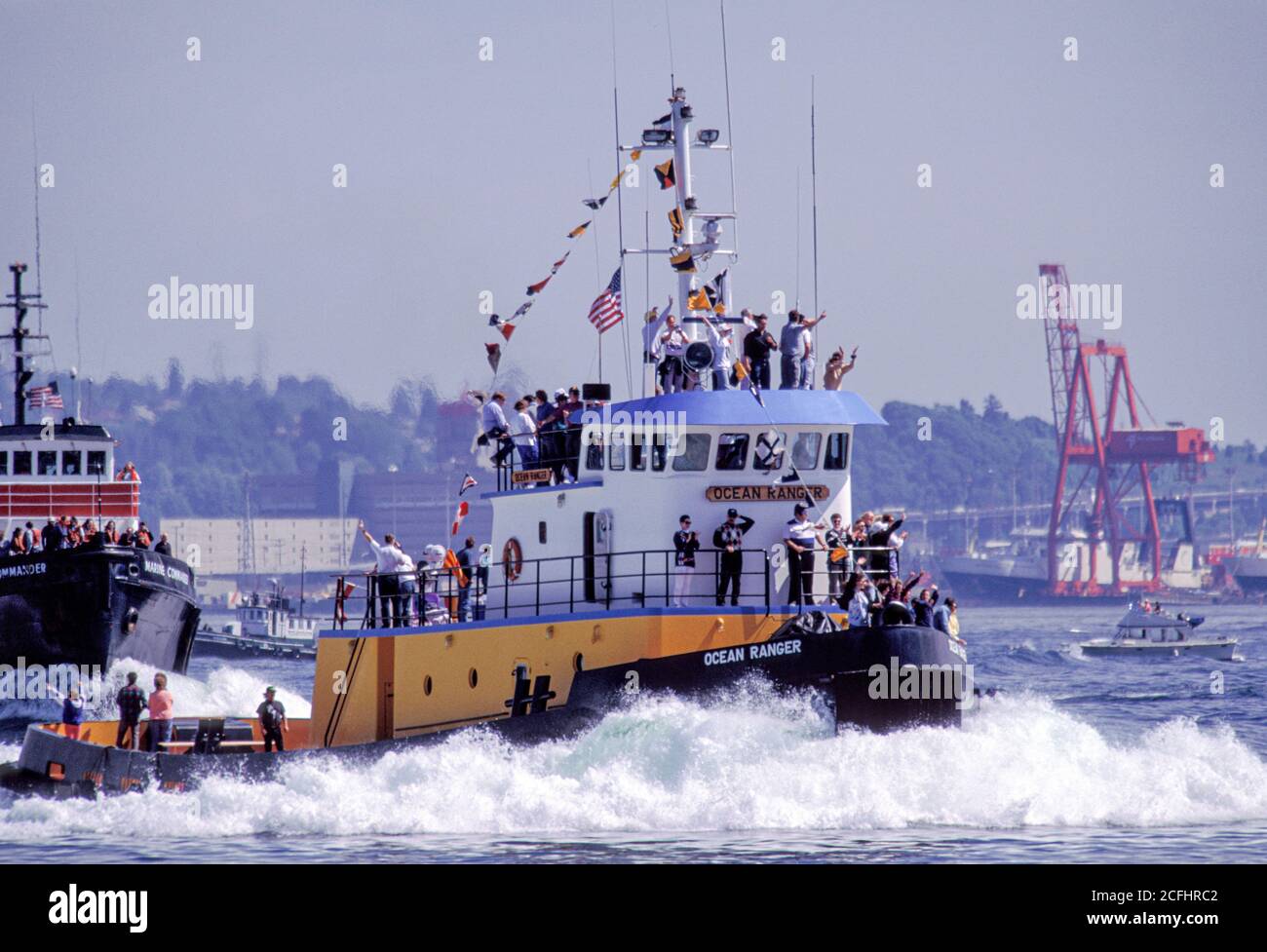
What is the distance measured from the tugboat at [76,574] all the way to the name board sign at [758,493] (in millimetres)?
23522

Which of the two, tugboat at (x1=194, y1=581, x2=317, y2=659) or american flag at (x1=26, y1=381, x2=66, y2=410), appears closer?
american flag at (x1=26, y1=381, x2=66, y2=410)

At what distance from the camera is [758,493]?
83.7 ft

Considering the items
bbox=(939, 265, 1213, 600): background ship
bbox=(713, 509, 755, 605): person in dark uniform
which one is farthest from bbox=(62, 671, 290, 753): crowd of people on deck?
bbox=(939, 265, 1213, 600): background ship

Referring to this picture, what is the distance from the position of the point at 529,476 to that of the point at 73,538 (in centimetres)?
2219

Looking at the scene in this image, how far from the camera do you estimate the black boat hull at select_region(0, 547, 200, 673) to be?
45.2m

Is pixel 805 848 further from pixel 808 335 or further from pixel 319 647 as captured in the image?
pixel 319 647

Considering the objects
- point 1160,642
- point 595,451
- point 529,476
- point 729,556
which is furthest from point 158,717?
point 1160,642

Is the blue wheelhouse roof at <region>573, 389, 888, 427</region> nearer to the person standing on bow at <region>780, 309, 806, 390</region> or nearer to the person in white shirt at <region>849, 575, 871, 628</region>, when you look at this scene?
the person standing on bow at <region>780, 309, 806, 390</region>

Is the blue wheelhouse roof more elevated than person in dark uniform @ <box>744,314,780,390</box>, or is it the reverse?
person in dark uniform @ <box>744,314,780,390</box>

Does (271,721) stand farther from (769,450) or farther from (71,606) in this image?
(71,606)

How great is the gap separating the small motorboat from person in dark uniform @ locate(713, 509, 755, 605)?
172 feet

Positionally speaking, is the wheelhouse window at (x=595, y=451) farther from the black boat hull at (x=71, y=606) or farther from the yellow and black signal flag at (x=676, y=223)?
the black boat hull at (x=71, y=606)

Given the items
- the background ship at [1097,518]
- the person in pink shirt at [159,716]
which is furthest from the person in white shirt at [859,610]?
the background ship at [1097,518]
